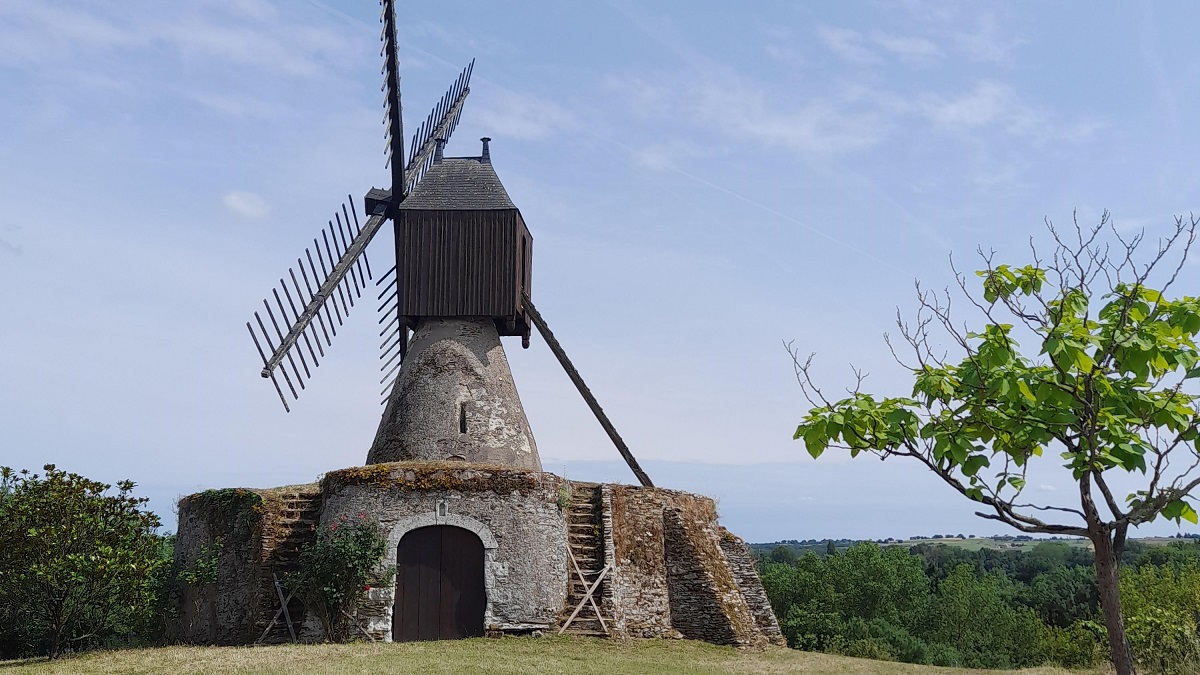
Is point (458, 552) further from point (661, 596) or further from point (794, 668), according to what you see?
point (794, 668)

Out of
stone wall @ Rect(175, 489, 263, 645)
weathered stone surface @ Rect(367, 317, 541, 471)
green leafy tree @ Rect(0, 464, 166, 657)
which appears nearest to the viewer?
green leafy tree @ Rect(0, 464, 166, 657)

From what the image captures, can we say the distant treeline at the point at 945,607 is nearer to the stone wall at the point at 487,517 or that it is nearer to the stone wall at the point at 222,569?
the stone wall at the point at 487,517

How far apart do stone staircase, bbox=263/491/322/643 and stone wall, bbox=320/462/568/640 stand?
1.25 meters

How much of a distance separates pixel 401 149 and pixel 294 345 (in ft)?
18.1

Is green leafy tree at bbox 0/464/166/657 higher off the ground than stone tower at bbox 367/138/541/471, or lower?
lower

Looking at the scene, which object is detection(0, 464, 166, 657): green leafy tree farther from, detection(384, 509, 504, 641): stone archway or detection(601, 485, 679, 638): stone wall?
detection(601, 485, 679, 638): stone wall

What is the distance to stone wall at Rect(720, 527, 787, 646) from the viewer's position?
68.9 ft

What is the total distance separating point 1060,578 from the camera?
49.3 metres

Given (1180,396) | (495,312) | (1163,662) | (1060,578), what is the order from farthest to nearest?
(1060,578)
(495,312)
(1163,662)
(1180,396)

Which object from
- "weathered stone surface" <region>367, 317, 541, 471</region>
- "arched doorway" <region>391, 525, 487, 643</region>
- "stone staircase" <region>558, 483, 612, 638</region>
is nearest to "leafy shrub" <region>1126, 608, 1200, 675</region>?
"stone staircase" <region>558, 483, 612, 638</region>

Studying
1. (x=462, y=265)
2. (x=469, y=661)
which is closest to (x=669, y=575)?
(x=469, y=661)

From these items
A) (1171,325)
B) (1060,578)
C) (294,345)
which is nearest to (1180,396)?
(1171,325)

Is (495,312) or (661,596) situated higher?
(495,312)

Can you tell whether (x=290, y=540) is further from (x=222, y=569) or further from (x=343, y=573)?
(x=343, y=573)
